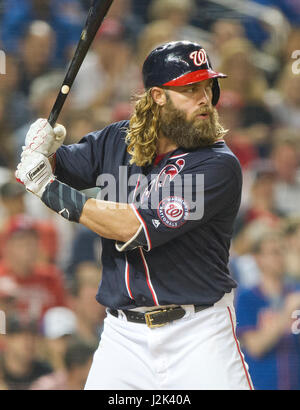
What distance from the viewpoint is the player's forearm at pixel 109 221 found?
7.72 feet

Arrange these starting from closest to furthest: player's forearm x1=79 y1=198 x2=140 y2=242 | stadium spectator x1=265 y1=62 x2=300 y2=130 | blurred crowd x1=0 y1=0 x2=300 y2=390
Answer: player's forearm x1=79 y1=198 x2=140 y2=242
blurred crowd x1=0 y1=0 x2=300 y2=390
stadium spectator x1=265 y1=62 x2=300 y2=130

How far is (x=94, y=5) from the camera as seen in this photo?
2523 mm

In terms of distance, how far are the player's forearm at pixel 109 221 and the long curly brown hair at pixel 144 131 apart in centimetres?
28

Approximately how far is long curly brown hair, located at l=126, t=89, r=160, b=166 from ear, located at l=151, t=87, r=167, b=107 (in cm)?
2

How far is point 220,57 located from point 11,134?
1604mm

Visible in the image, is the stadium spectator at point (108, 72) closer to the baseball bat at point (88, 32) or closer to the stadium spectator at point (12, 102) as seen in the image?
the stadium spectator at point (12, 102)

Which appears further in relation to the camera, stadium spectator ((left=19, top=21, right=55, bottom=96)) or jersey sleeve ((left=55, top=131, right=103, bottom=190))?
stadium spectator ((left=19, top=21, right=55, bottom=96))

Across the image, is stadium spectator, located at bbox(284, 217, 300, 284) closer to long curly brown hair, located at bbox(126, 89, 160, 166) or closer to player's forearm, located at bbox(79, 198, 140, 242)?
long curly brown hair, located at bbox(126, 89, 160, 166)

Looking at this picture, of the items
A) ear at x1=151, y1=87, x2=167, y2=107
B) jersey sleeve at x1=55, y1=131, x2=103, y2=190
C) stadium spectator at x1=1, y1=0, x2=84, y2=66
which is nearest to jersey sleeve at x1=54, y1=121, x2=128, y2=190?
jersey sleeve at x1=55, y1=131, x2=103, y2=190

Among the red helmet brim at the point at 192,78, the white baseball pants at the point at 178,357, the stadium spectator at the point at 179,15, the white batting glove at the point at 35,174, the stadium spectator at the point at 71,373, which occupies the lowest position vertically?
the stadium spectator at the point at 71,373

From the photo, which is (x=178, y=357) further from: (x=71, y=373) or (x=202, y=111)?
(x=71, y=373)

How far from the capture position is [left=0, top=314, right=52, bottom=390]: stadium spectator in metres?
3.81

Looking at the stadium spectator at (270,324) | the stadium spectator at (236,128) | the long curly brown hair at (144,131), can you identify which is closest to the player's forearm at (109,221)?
the long curly brown hair at (144,131)

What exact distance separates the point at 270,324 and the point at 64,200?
84.8 inches
